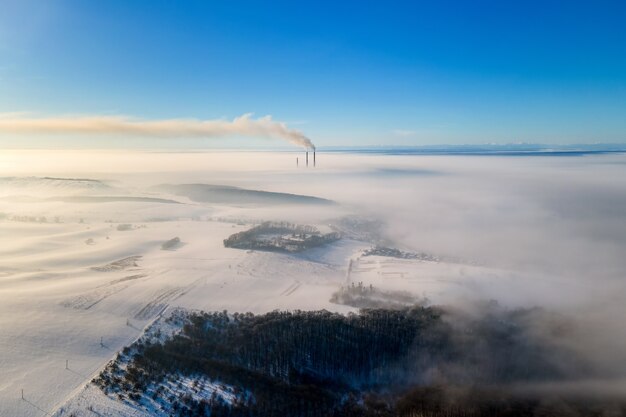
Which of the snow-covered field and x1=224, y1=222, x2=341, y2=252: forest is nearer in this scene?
the snow-covered field

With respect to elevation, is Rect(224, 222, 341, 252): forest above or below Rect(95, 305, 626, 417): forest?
above

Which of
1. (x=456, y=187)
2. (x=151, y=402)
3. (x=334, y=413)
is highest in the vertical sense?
(x=456, y=187)

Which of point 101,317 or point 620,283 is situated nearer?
point 101,317

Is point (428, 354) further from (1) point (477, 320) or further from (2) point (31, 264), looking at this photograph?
(2) point (31, 264)

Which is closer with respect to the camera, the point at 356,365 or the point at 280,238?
the point at 356,365

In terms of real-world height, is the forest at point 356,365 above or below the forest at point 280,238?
below

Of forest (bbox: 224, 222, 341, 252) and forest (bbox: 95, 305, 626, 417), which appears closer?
forest (bbox: 95, 305, 626, 417)

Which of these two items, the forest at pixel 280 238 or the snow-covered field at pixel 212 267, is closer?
the snow-covered field at pixel 212 267

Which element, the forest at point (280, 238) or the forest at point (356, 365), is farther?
the forest at point (280, 238)

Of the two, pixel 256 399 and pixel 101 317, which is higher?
pixel 101 317

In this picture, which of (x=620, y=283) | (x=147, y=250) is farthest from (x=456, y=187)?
(x=147, y=250)

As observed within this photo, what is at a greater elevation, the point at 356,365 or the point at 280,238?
the point at 280,238
